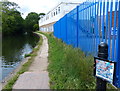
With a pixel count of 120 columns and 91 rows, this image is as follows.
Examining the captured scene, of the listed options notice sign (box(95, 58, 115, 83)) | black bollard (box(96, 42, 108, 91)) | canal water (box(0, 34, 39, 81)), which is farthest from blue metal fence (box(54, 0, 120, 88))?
canal water (box(0, 34, 39, 81))

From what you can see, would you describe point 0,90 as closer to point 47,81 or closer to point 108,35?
point 47,81

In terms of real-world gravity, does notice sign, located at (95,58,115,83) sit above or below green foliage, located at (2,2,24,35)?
below

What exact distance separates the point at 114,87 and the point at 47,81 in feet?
6.03

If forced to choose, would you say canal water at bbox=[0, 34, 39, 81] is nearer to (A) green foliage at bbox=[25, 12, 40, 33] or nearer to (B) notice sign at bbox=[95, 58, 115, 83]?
(B) notice sign at bbox=[95, 58, 115, 83]

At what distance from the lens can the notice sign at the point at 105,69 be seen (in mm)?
2004

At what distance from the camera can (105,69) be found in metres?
2.06

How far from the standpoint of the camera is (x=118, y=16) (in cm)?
254

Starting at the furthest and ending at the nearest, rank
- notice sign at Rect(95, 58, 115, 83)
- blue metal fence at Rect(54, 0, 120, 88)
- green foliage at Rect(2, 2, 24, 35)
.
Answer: green foliage at Rect(2, 2, 24, 35) < blue metal fence at Rect(54, 0, 120, 88) < notice sign at Rect(95, 58, 115, 83)

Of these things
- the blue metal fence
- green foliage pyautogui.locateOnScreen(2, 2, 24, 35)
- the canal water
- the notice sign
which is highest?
green foliage pyautogui.locateOnScreen(2, 2, 24, 35)

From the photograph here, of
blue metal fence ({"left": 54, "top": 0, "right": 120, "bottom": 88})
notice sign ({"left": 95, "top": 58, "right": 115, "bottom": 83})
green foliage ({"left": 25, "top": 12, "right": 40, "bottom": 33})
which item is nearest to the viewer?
notice sign ({"left": 95, "top": 58, "right": 115, "bottom": 83})

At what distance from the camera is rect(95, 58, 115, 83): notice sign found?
200 cm

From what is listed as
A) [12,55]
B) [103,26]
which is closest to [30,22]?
[12,55]

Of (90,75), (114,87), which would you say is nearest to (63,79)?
(90,75)

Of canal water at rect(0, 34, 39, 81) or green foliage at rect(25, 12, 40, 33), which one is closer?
canal water at rect(0, 34, 39, 81)
